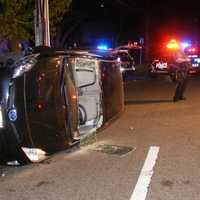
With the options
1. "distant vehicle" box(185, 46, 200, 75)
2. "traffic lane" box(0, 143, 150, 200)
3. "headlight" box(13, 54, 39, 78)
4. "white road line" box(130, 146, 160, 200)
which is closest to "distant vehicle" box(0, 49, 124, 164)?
"headlight" box(13, 54, 39, 78)

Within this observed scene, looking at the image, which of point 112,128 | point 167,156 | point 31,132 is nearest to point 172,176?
point 167,156

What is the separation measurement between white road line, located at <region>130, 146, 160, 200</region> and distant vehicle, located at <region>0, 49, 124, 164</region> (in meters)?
1.01

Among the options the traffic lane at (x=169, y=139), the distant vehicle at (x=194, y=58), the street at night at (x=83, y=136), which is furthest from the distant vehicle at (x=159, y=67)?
the street at night at (x=83, y=136)

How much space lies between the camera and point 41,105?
247 inches

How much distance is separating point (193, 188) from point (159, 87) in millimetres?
13938

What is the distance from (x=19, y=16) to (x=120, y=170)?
502 inches

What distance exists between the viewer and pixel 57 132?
657 cm

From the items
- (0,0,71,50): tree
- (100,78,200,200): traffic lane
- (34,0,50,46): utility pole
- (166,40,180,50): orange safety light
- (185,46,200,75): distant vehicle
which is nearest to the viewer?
(100,78,200,200): traffic lane

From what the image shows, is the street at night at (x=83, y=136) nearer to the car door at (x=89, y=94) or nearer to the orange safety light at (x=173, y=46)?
the car door at (x=89, y=94)

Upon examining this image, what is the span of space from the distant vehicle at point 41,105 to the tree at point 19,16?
10.8 m

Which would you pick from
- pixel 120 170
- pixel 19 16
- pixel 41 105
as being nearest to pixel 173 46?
pixel 19 16

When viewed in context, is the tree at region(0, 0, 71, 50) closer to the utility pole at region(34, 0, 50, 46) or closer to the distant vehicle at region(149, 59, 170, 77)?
the utility pole at region(34, 0, 50, 46)

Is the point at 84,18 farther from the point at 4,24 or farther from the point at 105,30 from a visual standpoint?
the point at 4,24

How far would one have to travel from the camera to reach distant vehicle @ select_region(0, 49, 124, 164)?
600 centimetres
